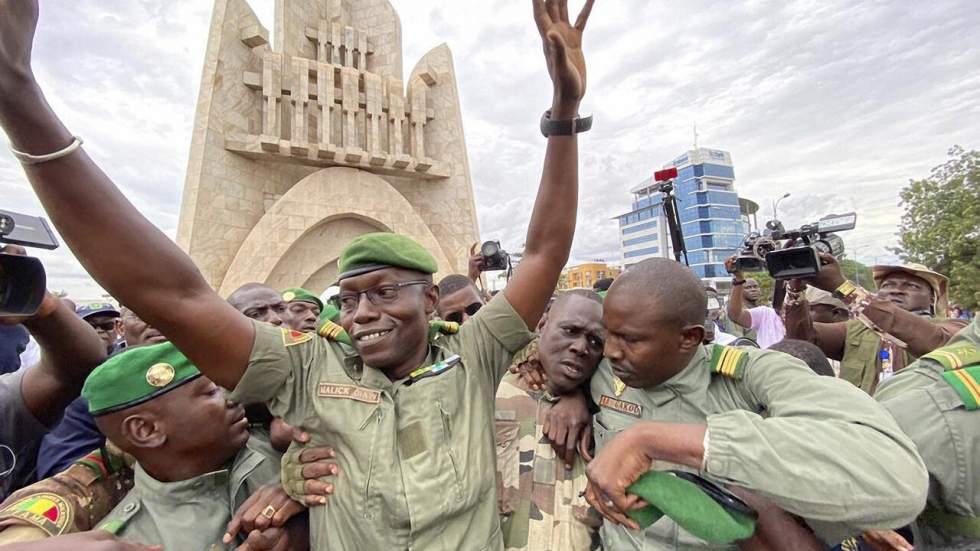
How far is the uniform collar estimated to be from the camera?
5.49 feet

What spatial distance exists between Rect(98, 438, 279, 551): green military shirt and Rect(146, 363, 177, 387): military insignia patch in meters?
0.35

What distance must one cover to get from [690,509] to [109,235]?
1.64m

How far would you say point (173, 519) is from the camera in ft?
5.34

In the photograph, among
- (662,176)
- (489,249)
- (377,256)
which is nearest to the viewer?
(377,256)

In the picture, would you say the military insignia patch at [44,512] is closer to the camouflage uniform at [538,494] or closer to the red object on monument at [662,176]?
the camouflage uniform at [538,494]

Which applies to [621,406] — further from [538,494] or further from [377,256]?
[377,256]

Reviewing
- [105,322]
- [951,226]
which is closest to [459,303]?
[105,322]

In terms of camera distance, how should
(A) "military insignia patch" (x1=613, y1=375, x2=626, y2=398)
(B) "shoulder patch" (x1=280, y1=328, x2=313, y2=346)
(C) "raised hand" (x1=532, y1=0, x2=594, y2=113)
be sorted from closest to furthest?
(B) "shoulder patch" (x1=280, y1=328, x2=313, y2=346) → (C) "raised hand" (x1=532, y1=0, x2=594, y2=113) → (A) "military insignia patch" (x1=613, y1=375, x2=626, y2=398)

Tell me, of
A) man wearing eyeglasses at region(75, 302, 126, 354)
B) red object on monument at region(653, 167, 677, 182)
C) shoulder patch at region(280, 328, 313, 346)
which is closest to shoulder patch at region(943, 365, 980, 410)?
shoulder patch at region(280, 328, 313, 346)

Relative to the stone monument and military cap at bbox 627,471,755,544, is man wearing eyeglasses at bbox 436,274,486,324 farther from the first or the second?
the stone monument

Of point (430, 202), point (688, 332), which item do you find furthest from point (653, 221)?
point (688, 332)

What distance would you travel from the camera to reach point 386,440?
1.51 metres

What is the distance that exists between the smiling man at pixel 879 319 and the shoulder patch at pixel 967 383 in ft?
4.60

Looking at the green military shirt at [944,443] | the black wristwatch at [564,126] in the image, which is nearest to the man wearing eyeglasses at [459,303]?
the black wristwatch at [564,126]
